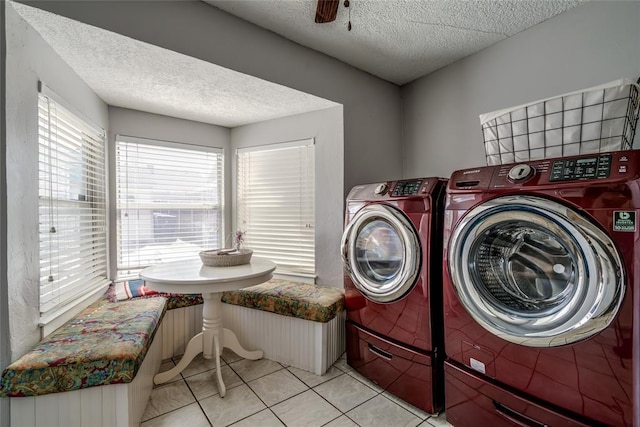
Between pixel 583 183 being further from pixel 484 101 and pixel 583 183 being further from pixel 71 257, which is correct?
pixel 71 257

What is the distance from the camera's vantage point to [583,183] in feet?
3.44

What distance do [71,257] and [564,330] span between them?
2661mm

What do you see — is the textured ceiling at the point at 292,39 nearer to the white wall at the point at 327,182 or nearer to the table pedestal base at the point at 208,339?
the white wall at the point at 327,182

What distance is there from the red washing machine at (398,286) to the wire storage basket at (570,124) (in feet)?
1.39

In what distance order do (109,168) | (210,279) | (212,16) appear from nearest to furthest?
(210,279)
(212,16)
(109,168)

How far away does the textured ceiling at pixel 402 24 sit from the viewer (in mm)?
1746

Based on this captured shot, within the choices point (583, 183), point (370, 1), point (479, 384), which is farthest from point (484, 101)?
point (479, 384)

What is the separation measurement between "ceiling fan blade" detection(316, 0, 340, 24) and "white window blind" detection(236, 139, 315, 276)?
969 mm

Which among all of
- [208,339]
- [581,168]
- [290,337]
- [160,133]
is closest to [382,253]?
[290,337]

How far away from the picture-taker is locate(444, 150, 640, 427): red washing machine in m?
0.98

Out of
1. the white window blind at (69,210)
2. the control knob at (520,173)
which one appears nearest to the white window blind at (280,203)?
the white window blind at (69,210)

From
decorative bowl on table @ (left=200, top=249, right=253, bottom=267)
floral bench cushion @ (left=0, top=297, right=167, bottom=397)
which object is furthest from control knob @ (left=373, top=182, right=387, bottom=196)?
floral bench cushion @ (left=0, top=297, right=167, bottom=397)

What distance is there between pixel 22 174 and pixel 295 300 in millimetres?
1665

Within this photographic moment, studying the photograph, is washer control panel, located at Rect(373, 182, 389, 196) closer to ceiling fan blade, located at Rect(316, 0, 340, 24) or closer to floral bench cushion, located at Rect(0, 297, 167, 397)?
ceiling fan blade, located at Rect(316, 0, 340, 24)
